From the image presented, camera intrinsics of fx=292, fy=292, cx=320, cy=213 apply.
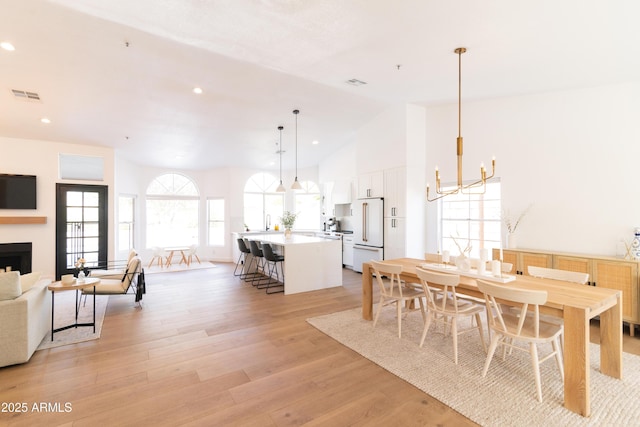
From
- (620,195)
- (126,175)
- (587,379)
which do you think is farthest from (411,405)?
(126,175)

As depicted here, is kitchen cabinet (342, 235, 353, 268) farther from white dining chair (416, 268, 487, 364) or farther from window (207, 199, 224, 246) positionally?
white dining chair (416, 268, 487, 364)

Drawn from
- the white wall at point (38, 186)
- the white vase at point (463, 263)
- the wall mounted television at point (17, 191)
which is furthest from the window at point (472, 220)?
the wall mounted television at point (17, 191)

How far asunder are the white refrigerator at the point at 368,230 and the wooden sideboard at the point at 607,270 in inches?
108

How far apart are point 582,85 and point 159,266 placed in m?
9.68

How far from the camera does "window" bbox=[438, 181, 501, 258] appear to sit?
5.07 m

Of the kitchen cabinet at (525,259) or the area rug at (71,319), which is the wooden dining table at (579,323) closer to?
the kitchen cabinet at (525,259)

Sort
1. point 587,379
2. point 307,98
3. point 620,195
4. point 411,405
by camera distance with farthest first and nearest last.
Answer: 1. point 307,98
2. point 620,195
3. point 411,405
4. point 587,379

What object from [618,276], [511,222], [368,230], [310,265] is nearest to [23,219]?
[310,265]

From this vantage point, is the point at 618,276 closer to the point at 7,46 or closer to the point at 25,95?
the point at 7,46

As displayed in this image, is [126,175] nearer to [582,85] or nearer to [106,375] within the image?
[106,375]

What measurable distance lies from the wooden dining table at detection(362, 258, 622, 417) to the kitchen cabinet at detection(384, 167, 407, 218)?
118 inches

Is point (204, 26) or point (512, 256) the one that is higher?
point (204, 26)

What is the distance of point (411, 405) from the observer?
2234 mm

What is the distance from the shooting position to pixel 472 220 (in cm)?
541
